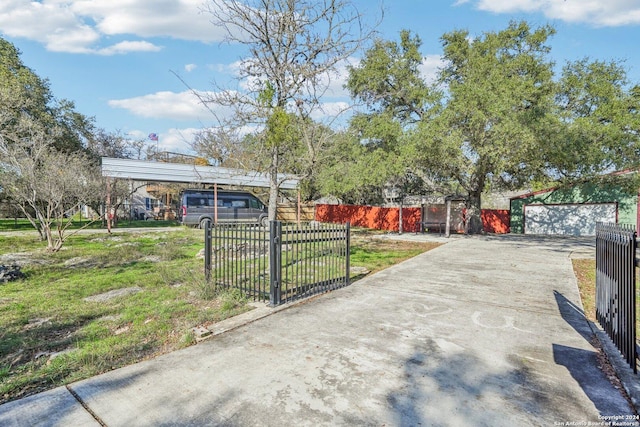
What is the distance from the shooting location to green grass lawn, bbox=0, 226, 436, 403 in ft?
9.84

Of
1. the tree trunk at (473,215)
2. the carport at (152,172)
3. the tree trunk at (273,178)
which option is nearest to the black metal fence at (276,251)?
the tree trunk at (273,178)

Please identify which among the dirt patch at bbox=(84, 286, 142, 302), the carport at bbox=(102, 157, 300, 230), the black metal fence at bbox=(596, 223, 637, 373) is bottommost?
the dirt patch at bbox=(84, 286, 142, 302)

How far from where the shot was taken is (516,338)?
363 centimetres

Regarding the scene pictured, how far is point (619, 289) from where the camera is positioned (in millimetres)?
3154

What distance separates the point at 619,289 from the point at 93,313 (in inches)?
236

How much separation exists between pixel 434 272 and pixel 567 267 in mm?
3407

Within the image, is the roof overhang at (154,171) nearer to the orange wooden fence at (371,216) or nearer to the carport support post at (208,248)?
the orange wooden fence at (371,216)

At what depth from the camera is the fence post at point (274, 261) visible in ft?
15.1

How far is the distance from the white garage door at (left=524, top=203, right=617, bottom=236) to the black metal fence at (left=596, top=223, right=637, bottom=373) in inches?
678

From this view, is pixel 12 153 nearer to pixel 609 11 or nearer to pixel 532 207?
pixel 609 11

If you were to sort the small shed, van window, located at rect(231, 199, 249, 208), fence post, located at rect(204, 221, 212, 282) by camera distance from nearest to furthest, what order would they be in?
fence post, located at rect(204, 221, 212, 282) → the small shed → van window, located at rect(231, 199, 249, 208)

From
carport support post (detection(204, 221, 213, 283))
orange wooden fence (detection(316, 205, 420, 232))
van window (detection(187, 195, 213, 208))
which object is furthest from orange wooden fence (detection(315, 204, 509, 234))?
carport support post (detection(204, 221, 213, 283))

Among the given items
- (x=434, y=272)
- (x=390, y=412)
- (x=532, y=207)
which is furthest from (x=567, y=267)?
(x=532, y=207)

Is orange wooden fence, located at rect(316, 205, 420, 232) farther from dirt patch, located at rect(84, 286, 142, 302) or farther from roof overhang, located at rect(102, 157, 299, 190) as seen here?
dirt patch, located at rect(84, 286, 142, 302)
